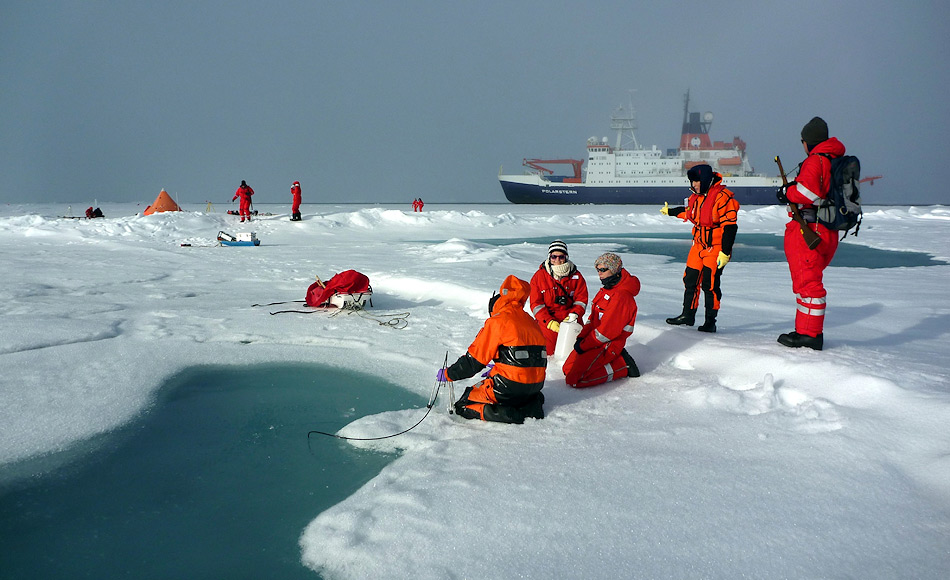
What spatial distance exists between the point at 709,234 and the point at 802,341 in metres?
1.06

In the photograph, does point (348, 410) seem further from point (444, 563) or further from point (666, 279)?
point (666, 279)

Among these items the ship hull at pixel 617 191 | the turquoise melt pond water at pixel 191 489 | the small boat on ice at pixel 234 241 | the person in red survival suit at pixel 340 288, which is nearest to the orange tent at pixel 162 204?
the small boat on ice at pixel 234 241

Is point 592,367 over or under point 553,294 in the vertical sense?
under

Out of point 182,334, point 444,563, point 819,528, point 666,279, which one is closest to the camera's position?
point 444,563

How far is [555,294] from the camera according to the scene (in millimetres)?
4066

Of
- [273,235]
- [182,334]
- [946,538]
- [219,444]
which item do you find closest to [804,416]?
[946,538]

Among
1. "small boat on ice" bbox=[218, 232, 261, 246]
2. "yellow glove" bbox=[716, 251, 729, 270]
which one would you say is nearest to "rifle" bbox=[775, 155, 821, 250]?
"yellow glove" bbox=[716, 251, 729, 270]

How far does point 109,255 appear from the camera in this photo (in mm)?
10391

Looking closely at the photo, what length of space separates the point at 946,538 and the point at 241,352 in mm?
4412

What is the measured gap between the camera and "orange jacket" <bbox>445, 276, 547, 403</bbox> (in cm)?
289

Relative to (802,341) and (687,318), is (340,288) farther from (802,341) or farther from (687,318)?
(802,341)

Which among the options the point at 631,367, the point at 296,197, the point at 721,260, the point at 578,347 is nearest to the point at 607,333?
the point at 578,347

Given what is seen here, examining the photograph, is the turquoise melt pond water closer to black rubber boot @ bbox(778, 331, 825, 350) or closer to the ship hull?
black rubber boot @ bbox(778, 331, 825, 350)

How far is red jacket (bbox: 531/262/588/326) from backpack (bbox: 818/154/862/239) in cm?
163
